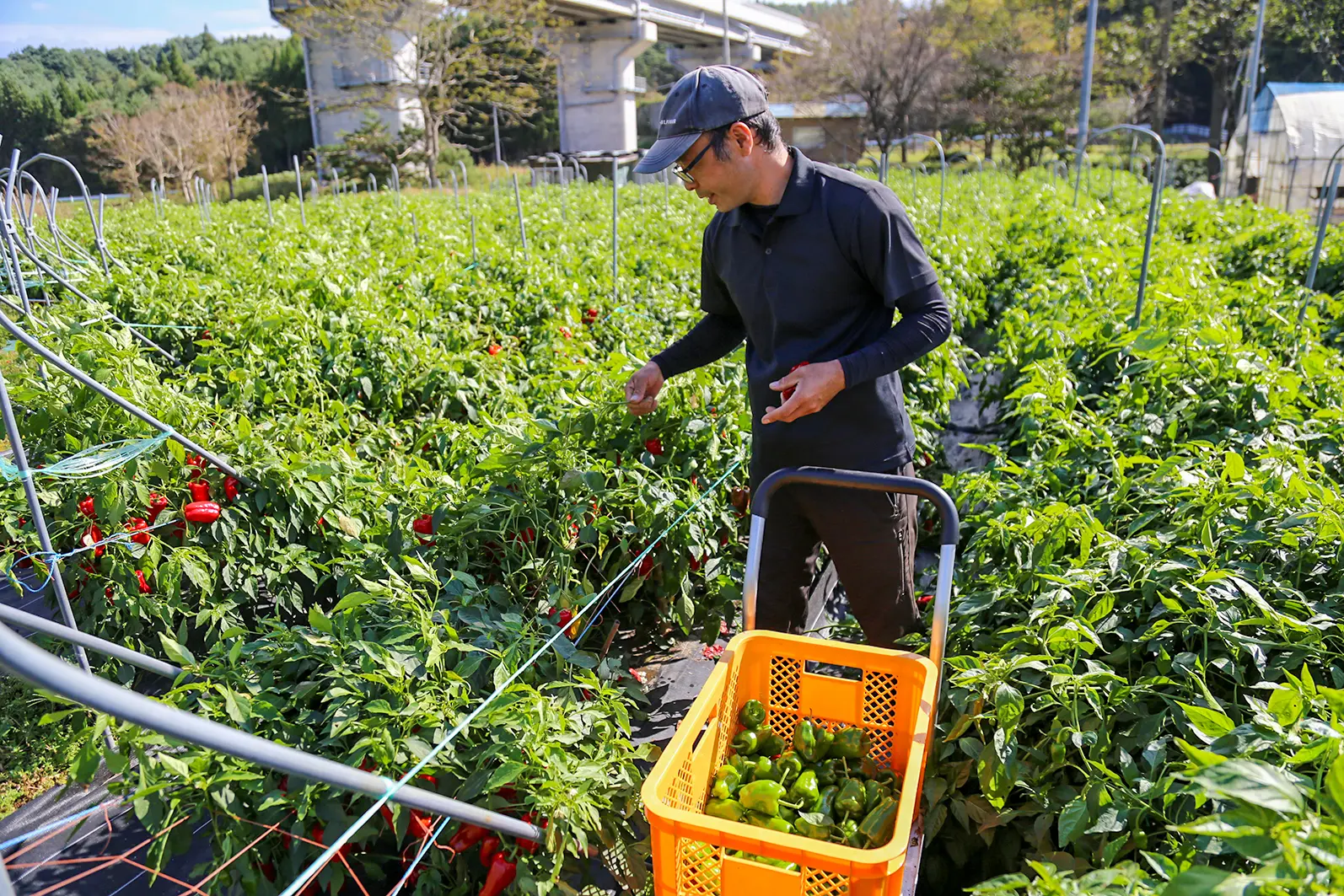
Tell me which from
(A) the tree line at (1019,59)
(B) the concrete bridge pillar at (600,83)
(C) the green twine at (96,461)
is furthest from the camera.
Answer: (B) the concrete bridge pillar at (600,83)

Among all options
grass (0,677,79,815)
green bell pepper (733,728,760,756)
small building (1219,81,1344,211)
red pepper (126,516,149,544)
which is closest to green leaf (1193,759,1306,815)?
green bell pepper (733,728,760,756)

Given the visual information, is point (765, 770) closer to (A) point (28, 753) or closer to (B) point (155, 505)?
(B) point (155, 505)

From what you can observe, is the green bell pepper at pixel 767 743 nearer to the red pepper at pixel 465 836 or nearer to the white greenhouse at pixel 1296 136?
the red pepper at pixel 465 836

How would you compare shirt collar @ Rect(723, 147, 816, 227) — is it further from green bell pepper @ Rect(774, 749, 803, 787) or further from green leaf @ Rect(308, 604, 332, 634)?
green leaf @ Rect(308, 604, 332, 634)

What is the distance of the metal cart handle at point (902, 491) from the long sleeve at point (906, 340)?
261mm

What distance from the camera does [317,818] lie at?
1796 millimetres

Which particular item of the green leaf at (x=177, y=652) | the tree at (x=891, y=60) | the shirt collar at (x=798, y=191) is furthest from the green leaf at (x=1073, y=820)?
the tree at (x=891, y=60)

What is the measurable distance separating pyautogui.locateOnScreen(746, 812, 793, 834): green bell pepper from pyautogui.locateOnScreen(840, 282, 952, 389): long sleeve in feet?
3.10

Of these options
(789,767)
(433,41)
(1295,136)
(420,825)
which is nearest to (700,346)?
(789,767)

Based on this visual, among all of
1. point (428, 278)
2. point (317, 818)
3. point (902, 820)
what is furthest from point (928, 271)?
point (428, 278)

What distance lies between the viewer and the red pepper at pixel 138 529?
9.10ft

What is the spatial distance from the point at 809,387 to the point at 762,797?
0.87m

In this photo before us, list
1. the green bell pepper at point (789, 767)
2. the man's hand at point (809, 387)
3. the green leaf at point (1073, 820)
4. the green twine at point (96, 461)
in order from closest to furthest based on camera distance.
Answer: the green leaf at point (1073, 820) < the green bell pepper at point (789, 767) < the man's hand at point (809, 387) < the green twine at point (96, 461)

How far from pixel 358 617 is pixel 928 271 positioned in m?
1.53
